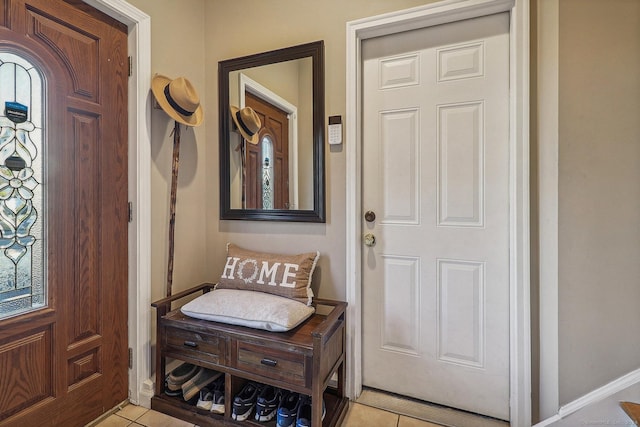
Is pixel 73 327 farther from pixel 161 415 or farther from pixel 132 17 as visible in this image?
pixel 132 17

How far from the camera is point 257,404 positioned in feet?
4.61

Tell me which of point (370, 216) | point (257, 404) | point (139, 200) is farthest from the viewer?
point (370, 216)

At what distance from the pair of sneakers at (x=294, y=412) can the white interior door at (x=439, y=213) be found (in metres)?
0.46

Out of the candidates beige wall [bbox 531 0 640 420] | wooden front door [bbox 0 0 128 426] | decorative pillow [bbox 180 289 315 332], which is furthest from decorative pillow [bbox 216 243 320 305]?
beige wall [bbox 531 0 640 420]

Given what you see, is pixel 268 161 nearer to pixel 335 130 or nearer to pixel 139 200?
pixel 335 130

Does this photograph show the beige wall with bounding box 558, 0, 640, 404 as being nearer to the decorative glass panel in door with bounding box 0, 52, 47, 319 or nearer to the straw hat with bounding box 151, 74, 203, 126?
the straw hat with bounding box 151, 74, 203, 126

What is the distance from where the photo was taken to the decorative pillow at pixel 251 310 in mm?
1312

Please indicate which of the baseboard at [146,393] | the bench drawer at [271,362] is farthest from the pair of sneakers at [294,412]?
the baseboard at [146,393]

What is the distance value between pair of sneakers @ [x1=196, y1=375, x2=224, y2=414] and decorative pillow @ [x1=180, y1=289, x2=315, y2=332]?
1.39 feet

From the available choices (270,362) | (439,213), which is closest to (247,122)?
(439,213)

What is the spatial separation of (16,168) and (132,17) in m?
0.94

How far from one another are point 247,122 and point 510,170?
1530 mm

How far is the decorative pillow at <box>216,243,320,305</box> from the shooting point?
155cm

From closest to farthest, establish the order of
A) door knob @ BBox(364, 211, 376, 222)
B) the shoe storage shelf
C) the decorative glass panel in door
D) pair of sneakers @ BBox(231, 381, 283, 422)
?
1. the decorative glass panel in door
2. the shoe storage shelf
3. pair of sneakers @ BBox(231, 381, 283, 422)
4. door knob @ BBox(364, 211, 376, 222)
